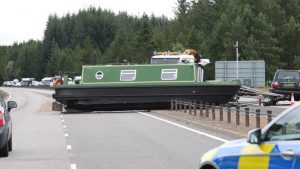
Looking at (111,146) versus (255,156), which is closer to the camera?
(255,156)

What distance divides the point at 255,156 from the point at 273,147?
0.24 m

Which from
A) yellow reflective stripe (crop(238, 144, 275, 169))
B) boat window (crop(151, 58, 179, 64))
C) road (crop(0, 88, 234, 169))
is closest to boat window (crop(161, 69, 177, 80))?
boat window (crop(151, 58, 179, 64))

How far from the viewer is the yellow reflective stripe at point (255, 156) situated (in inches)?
260

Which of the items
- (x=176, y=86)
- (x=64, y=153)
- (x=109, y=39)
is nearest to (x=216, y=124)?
(x=64, y=153)

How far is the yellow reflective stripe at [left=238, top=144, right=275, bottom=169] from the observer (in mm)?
6602

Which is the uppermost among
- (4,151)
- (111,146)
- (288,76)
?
(288,76)

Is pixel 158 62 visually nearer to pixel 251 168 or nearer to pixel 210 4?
pixel 251 168

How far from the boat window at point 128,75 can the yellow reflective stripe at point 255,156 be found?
99.3ft

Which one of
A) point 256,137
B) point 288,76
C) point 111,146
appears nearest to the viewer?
point 256,137

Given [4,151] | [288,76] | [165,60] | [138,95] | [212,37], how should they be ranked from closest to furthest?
[4,151] → [138,95] → [288,76] → [165,60] → [212,37]

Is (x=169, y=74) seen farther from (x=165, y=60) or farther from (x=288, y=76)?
(x=288, y=76)

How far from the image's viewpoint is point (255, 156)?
22.1 feet

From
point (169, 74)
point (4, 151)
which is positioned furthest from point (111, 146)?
point (169, 74)

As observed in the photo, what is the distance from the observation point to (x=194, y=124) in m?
25.4
